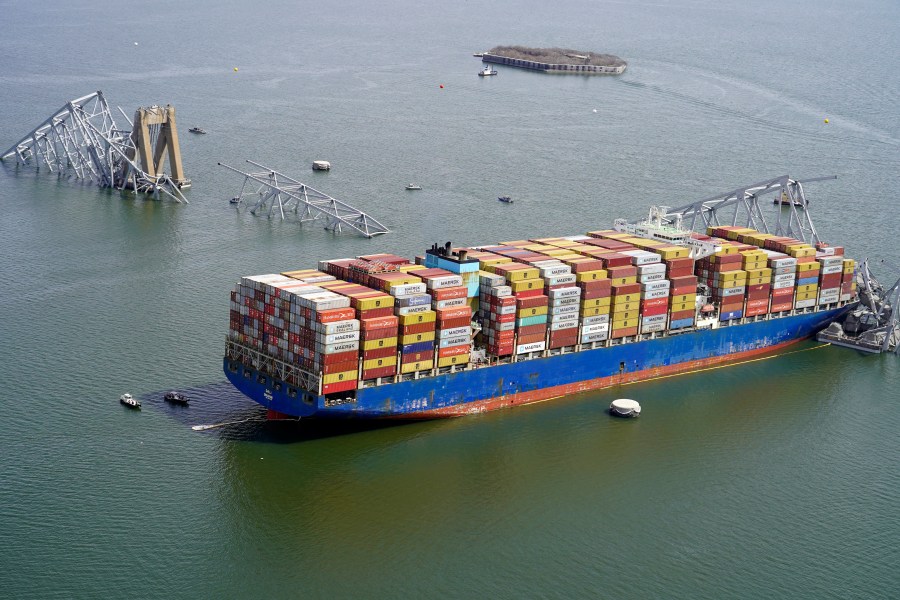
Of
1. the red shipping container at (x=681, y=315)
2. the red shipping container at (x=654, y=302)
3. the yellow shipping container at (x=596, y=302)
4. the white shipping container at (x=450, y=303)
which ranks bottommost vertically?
the red shipping container at (x=681, y=315)

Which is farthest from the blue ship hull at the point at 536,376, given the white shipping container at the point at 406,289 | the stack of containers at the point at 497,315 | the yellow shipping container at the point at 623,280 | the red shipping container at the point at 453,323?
the white shipping container at the point at 406,289

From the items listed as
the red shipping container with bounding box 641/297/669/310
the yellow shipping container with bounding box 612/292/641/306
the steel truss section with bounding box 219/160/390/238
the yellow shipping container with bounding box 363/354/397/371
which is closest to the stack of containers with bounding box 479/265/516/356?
the yellow shipping container with bounding box 363/354/397/371

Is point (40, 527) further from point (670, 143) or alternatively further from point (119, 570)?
point (670, 143)

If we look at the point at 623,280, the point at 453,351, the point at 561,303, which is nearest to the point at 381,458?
the point at 453,351

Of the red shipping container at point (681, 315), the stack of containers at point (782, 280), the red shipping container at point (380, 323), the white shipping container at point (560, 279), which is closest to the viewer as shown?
the red shipping container at point (380, 323)

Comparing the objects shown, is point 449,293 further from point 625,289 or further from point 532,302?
point 625,289

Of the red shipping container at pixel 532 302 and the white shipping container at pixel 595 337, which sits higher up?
the red shipping container at pixel 532 302

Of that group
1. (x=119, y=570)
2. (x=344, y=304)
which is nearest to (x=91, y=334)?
(x=344, y=304)

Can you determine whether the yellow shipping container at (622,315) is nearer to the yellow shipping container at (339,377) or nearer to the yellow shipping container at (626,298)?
the yellow shipping container at (626,298)
